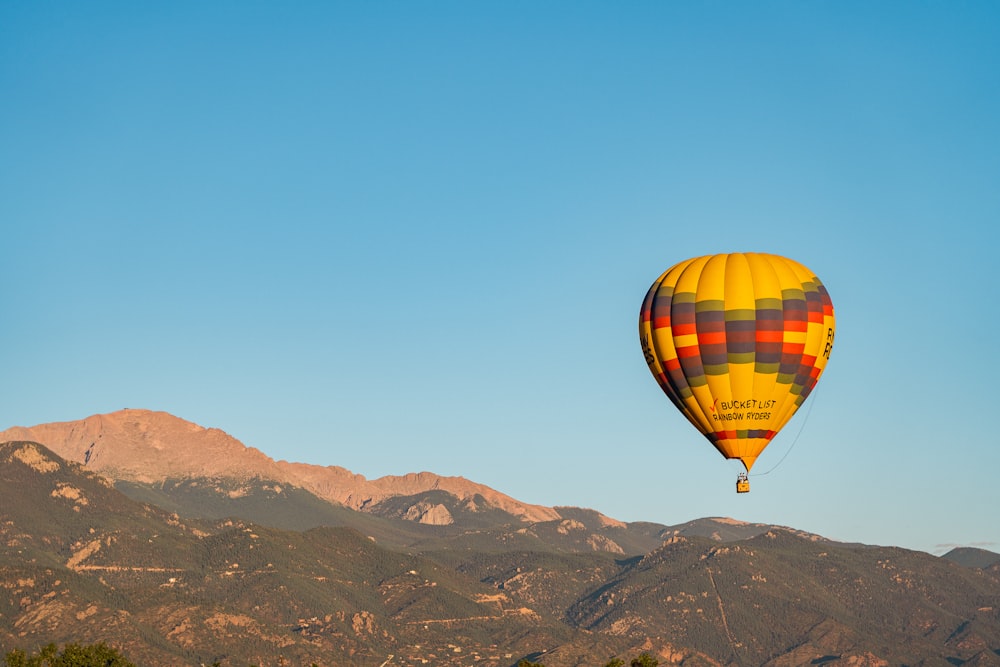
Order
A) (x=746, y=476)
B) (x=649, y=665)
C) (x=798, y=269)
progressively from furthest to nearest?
(x=649, y=665) → (x=798, y=269) → (x=746, y=476)

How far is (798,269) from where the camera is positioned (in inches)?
6742

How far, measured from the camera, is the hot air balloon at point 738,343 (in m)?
164

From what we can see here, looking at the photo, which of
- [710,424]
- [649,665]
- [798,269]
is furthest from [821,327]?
[649,665]

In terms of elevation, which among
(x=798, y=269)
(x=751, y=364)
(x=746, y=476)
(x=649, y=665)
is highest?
(x=798, y=269)

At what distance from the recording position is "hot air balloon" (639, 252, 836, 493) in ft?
538

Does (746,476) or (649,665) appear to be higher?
(746,476)

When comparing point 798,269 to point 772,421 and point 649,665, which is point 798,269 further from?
point 649,665

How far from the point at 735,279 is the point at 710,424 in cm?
1663

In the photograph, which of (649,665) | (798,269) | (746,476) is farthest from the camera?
(649,665)

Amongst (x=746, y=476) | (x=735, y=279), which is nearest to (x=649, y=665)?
(x=746, y=476)

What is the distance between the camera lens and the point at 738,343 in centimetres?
16450

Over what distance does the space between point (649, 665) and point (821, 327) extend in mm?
49994

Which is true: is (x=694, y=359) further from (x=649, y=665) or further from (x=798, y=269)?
(x=649, y=665)

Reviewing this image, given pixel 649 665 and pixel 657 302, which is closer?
pixel 657 302
